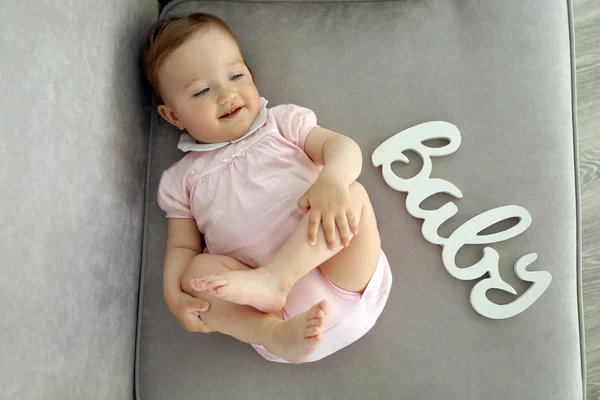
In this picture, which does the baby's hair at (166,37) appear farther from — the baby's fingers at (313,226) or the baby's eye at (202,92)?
the baby's fingers at (313,226)

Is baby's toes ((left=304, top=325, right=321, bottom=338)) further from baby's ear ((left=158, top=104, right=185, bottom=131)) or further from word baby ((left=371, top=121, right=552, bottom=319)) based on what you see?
baby's ear ((left=158, top=104, right=185, bottom=131))

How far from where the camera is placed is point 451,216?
3.30ft

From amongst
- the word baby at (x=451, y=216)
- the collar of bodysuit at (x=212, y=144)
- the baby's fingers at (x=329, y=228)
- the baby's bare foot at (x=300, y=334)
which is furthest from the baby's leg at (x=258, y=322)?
the word baby at (x=451, y=216)

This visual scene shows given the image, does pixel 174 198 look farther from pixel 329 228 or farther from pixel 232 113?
pixel 329 228

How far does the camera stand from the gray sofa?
0.78 m

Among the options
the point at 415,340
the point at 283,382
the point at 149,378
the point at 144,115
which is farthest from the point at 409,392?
the point at 144,115

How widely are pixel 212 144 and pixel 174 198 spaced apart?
0.13 m

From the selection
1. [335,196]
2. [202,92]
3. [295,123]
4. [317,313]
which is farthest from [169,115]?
[317,313]

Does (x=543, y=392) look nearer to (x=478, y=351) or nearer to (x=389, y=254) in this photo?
(x=478, y=351)

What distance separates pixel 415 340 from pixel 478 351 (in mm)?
118

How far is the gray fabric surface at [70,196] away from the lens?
2.11ft

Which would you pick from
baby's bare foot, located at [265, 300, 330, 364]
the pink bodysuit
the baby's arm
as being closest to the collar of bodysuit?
the pink bodysuit

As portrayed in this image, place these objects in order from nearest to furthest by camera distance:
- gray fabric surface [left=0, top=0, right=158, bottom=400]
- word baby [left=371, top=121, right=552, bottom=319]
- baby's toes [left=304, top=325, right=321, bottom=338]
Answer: gray fabric surface [left=0, top=0, right=158, bottom=400] < baby's toes [left=304, top=325, right=321, bottom=338] < word baby [left=371, top=121, right=552, bottom=319]

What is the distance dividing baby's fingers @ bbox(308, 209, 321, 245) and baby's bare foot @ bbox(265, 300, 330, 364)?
0.11 metres
